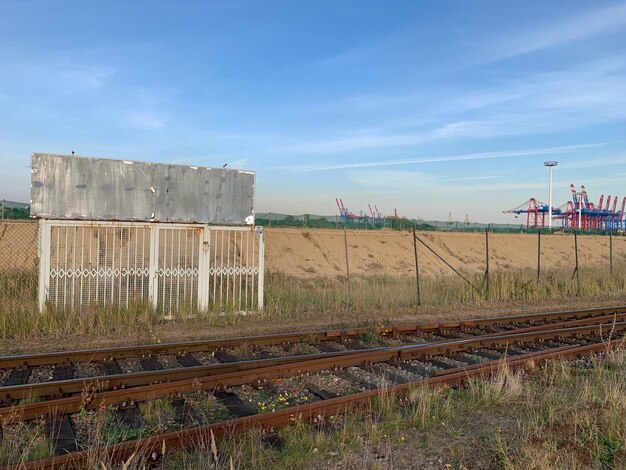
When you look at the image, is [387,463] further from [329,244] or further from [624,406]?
[329,244]

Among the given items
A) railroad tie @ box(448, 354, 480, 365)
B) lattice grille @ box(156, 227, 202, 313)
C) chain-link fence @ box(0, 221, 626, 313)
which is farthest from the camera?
chain-link fence @ box(0, 221, 626, 313)

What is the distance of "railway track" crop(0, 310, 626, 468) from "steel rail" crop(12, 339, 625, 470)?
0.01m

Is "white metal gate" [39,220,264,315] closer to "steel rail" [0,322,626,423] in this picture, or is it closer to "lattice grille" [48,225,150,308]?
"lattice grille" [48,225,150,308]

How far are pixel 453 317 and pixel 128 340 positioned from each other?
8733mm

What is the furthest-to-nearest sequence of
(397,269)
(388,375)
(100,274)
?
(397,269) → (100,274) → (388,375)

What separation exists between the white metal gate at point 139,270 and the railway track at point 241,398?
17.3ft

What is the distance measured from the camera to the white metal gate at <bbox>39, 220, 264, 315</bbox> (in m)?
12.7

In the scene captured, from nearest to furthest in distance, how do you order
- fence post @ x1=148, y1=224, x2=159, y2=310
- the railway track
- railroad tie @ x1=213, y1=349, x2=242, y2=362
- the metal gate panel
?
the railway track
railroad tie @ x1=213, y1=349, x2=242, y2=362
fence post @ x1=148, y1=224, x2=159, y2=310
the metal gate panel

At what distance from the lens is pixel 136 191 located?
13758 millimetres

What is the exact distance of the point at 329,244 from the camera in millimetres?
34969

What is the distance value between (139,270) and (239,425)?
813 cm

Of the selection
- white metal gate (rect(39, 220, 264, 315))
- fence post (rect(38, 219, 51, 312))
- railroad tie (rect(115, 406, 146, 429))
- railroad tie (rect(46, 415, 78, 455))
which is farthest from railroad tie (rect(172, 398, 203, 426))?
fence post (rect(38, 219, 51, 312))

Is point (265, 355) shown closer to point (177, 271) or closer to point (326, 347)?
point (326, 347)

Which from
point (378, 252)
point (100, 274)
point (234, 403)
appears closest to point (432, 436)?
point (234, 403)
